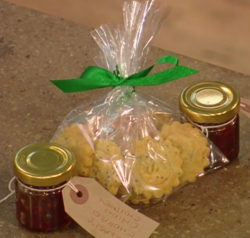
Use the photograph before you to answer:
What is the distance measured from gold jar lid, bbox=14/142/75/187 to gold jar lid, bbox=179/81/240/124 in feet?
0.68

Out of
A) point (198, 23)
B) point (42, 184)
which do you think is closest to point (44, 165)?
point (42, 184)

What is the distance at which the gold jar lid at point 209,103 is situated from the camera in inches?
38.9

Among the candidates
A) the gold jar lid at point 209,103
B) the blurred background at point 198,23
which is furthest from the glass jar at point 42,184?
the blurred background at point 198,23

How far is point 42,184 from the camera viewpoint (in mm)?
863

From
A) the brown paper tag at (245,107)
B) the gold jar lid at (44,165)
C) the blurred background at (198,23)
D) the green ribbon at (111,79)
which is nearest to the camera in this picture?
the gold jar lid at (44,165)

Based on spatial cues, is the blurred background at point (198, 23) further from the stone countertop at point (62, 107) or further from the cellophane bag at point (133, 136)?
the cellophane bag at point (133, 136)

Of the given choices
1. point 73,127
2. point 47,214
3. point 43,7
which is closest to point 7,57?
point 73,127

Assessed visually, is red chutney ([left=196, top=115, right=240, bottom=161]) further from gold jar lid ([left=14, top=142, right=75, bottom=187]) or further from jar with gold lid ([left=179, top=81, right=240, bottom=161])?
gold jar lid ([left=14, top=142, right=75, bottom=187])

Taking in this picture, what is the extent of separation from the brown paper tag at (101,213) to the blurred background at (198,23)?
132 cm

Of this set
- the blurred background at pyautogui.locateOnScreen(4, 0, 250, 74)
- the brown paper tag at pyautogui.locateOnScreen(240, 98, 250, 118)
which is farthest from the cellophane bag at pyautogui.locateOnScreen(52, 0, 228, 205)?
the blurred background at pyautogui.locateOnScreen(4, 0, 250, 74)

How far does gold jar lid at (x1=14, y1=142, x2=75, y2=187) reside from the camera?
0.86 meters

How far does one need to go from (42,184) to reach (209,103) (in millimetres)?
299

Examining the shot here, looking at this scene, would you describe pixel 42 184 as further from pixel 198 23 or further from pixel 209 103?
pixel 198 23

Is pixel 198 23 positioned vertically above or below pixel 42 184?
below
